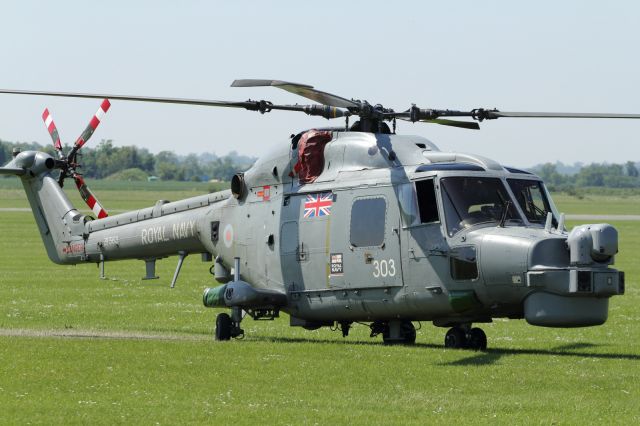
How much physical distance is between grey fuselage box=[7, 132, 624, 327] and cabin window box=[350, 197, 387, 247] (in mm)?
17

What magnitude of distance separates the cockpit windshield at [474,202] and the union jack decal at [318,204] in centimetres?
260

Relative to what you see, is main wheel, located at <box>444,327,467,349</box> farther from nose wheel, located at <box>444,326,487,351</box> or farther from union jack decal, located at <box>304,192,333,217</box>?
union jack decal, located at <box>304,192,333,217</box>

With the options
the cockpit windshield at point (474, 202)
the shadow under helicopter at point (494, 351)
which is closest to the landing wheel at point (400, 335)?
the shadow under helicopter at point (494, 351)

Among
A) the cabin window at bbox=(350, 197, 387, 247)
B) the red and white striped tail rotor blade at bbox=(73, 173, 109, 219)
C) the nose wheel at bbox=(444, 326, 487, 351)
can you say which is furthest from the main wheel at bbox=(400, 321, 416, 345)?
the red and white striped tail rotor blade at bbox=(73, 173, 109, 219)

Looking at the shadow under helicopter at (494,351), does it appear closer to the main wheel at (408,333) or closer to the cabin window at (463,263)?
the main wheel at (408,333)

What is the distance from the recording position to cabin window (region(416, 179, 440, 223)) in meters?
19.8

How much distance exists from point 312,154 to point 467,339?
4.31 meters

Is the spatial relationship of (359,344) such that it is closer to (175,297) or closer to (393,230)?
(393,230)

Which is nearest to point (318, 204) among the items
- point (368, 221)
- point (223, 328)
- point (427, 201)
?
point (368, 221)

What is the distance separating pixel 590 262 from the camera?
18.1 meters

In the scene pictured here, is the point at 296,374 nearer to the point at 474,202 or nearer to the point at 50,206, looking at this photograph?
the point at 474,202

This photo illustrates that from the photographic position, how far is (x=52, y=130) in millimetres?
29516

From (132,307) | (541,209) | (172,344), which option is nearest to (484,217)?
(541,209)

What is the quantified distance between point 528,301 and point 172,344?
6.41 meters
